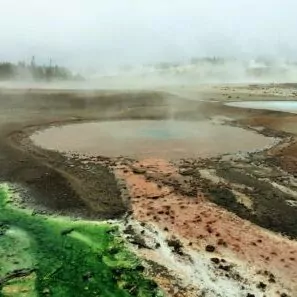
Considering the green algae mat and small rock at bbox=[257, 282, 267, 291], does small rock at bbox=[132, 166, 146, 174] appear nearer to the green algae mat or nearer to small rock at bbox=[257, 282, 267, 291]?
the green algae mat

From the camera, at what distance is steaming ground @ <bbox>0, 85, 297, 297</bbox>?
37.5 feet

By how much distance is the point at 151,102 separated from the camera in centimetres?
4575

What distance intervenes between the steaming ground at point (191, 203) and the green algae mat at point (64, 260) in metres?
0.59

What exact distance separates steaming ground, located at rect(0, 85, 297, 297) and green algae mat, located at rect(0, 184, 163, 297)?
23.3 inches

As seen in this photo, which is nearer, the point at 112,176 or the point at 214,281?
the point at 214,281

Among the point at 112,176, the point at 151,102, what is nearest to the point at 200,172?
the point at 112,176

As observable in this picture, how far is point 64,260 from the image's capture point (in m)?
11.7

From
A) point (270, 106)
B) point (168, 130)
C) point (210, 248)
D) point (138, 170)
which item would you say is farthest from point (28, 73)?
point (210, 248)

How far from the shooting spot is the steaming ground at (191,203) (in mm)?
11430

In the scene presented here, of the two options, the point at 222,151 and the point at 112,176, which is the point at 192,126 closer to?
the point at 222,151

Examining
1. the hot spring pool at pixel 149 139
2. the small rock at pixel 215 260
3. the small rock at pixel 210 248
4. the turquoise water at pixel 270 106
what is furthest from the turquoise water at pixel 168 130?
the small rock at pixel 215 260

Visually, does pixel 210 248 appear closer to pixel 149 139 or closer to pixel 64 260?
pixel 64 260

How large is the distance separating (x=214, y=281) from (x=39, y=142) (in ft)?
54.4

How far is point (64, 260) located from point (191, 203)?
18.7 feet
